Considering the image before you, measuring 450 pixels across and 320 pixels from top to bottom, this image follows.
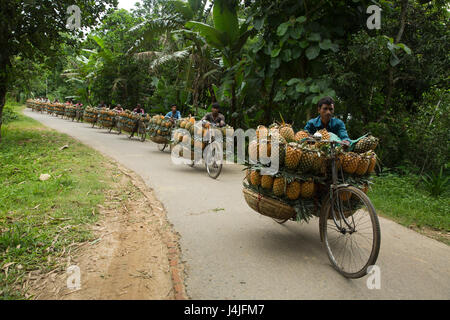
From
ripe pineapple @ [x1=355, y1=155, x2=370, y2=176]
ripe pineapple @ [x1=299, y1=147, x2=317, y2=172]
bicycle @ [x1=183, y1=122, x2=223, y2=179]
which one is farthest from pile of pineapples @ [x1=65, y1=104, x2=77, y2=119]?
ripe pineapple @ [x1=355, y1=155, x2=370, y2=176]

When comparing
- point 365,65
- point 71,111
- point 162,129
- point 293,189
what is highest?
point 365,65

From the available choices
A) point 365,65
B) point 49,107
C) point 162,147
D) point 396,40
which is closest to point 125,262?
point 365,65

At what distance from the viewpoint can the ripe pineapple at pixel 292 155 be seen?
335cm

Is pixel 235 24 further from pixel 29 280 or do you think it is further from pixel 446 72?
pixel 29 280

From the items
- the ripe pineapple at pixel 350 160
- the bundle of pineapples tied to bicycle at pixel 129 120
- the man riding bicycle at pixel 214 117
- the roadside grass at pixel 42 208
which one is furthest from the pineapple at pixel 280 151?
the bundle of pineapples tied to bicycle at pixel 129 120

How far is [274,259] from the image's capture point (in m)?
3.40

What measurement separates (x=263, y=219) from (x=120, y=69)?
64.5ft

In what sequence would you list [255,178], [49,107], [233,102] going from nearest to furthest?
[255,178], [233,102], [49,107]

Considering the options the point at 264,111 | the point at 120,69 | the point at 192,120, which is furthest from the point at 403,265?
the point at 120,69

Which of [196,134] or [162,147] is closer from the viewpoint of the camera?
[196,134]

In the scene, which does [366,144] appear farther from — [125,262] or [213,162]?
[213,162]

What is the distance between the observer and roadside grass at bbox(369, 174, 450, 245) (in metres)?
4.88

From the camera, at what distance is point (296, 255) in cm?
351

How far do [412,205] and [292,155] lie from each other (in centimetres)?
367
